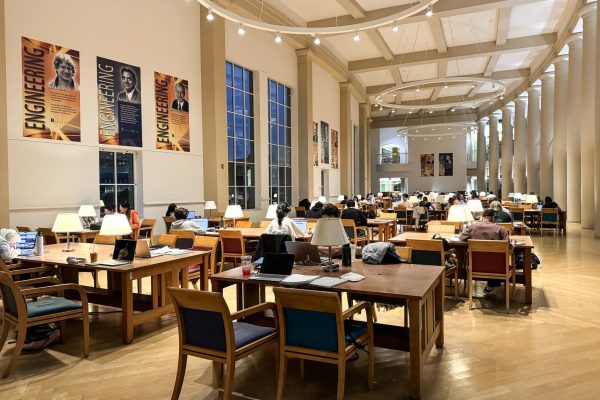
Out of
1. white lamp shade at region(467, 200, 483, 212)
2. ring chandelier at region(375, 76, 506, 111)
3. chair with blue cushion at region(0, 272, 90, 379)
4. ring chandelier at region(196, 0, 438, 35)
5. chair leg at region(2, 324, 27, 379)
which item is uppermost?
ring chandelier at region(375, 76, 506, 111)

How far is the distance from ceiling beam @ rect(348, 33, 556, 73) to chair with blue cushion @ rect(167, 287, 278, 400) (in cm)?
1597

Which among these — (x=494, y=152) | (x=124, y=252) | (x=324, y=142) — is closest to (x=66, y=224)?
(x=124, y=252)

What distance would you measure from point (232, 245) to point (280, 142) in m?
8.75

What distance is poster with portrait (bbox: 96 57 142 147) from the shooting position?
8453 mm

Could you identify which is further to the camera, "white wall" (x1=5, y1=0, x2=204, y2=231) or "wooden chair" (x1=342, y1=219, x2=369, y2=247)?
"wooden chair" (x1=342, y1=219, x2=369, y2=247)

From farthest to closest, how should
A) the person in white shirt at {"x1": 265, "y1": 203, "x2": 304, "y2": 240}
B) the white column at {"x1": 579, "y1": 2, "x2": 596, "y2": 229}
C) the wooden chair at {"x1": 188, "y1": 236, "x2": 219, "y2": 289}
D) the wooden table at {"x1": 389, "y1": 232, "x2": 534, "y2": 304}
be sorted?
1. the white column at {"x1": 579, "y1": 2, "x2": 596, "y2": 229}
2. the person in white shirt at {"x1": 265, "y1": 203, "x2": 304, "y2": 240}
3. the wooden chair at {"x1": 188, "y1": 236, "x2": 219, "y2": 289}
4. the wooden table at {"x1": 389, "y1": 232, "x2": 534, "y2": 304}

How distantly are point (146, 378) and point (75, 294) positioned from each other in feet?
6.76

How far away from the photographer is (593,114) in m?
11.9

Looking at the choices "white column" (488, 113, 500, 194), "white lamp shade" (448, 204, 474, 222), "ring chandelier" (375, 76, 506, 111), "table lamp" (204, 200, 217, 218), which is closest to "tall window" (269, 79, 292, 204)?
"ring chandelier" (375, 76, 506, 111)

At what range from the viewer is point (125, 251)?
Answer: 4.27 m

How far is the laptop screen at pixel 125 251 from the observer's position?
4.24m

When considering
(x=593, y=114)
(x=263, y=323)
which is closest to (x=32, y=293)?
(x=263, y=323)

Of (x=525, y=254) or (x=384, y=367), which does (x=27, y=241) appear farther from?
(x=525, y=254)

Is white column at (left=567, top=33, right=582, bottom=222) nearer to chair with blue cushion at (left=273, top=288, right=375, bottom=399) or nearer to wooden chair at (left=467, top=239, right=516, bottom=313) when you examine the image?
wooden chair at (left=467, top=239, right=516, bottom=313)
